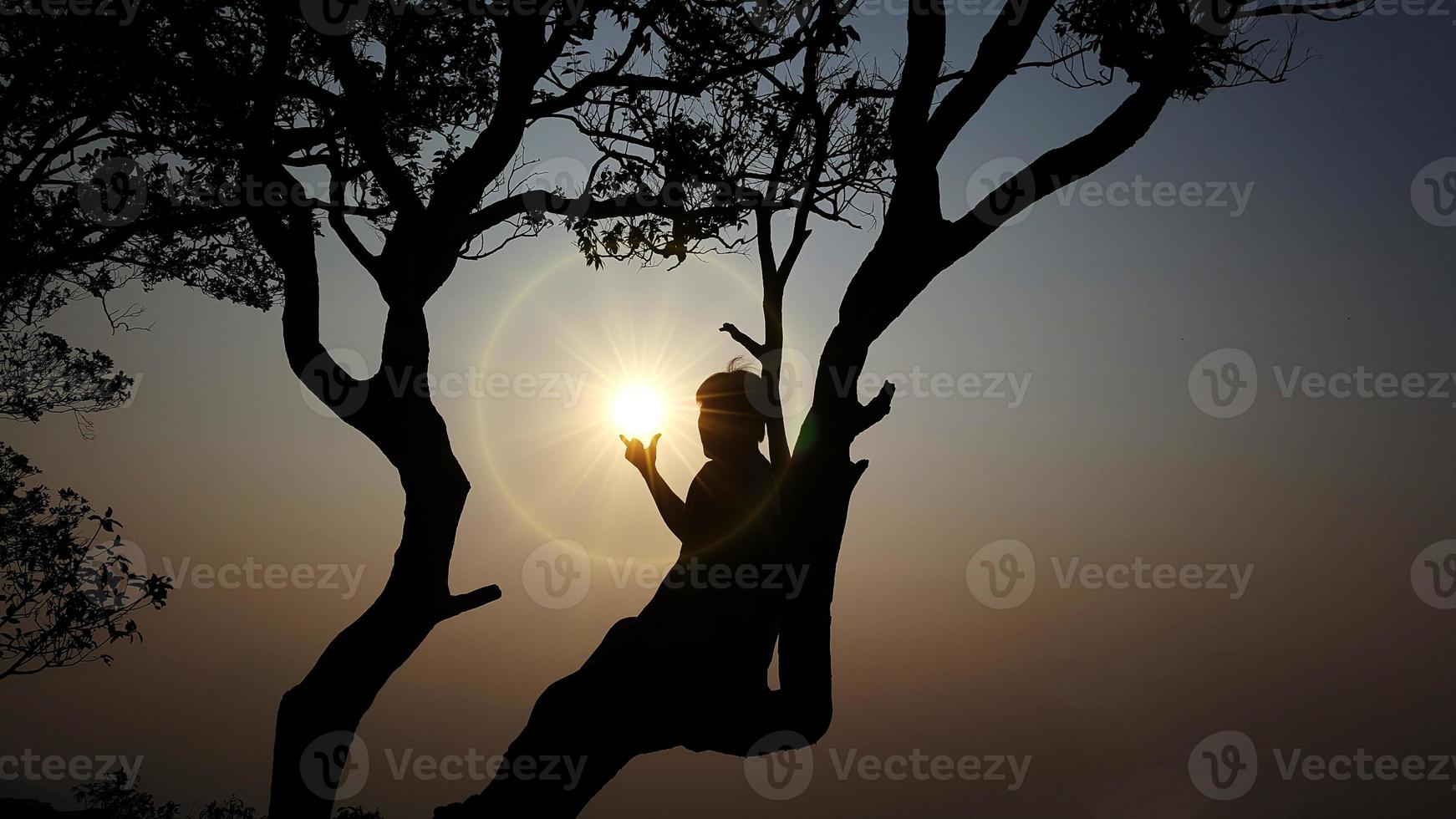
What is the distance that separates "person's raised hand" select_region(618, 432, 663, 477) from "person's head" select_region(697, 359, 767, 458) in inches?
17.6

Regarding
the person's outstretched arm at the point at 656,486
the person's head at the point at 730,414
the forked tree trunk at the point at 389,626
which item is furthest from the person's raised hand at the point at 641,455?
the forked tree trunk at the point at 389,626

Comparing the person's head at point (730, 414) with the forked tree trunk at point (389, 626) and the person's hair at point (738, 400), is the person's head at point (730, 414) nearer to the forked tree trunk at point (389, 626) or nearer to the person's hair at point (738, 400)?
the person's hair at point (738, 400)

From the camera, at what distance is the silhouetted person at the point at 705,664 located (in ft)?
14.2

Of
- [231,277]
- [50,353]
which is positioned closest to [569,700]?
[231,277]

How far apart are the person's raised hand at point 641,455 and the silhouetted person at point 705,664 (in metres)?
0.46

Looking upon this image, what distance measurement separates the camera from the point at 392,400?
7.47 meters

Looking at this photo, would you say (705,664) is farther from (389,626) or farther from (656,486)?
(389,626)

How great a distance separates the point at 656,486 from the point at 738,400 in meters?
0.71

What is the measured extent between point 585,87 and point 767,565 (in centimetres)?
668

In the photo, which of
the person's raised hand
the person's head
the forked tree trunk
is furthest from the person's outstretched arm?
the forked tree trunk

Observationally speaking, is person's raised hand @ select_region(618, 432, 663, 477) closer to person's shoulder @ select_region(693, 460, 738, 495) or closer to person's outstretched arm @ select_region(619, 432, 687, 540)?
person's outstretched arm @ select_region(619, 432, 687, 540)

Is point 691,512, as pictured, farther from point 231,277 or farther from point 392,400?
point 231,277

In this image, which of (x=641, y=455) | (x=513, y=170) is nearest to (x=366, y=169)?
(x=513, y=170)

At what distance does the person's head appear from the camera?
4.93 metres
